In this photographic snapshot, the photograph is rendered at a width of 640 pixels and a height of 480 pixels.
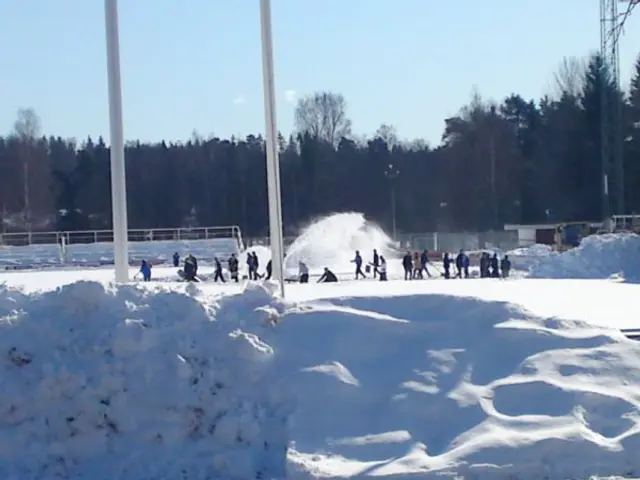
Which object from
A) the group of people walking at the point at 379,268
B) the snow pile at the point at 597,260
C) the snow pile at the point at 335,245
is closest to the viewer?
the group of people walking at the point at 379,268

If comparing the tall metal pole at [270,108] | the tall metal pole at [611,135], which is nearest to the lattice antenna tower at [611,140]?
the tall metal pole at [611,135]

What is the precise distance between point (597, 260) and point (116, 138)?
28.9 m

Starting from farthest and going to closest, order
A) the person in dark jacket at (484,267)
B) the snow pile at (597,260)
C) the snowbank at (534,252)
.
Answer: the snowbank at (534,252), the person in dark jacket at (484,267), the snow pile at (597,260)

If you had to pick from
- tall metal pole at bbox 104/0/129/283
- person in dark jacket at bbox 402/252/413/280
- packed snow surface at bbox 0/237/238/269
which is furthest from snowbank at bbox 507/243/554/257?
tall metal pole at bbox 104/0/129/283

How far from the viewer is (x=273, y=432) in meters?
9.96

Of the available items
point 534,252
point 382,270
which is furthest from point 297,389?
point 534,252

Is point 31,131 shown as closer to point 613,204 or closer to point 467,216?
point 467,216

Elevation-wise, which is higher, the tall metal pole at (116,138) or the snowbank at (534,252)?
the tall metal pole at (116,138)

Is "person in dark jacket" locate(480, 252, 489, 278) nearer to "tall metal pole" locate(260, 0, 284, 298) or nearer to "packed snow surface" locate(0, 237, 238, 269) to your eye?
"packed snow surface" locate(0, 237, 238, 269)

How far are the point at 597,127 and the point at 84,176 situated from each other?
41.9m

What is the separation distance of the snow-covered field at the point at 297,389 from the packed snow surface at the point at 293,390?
2cm

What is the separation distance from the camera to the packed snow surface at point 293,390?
966 cm

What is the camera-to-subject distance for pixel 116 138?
14.6 meters

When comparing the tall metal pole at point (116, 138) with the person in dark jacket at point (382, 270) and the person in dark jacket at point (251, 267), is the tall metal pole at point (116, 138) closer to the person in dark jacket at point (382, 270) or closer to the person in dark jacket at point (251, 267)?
the person in dark jacket at point (251, 267)
